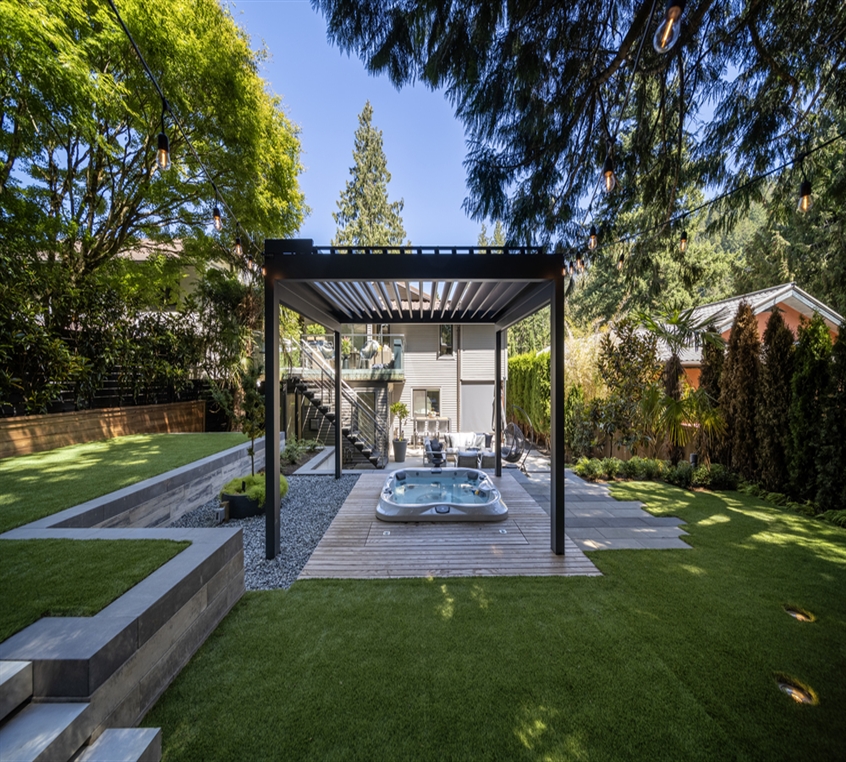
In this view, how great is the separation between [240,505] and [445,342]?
11304 mm

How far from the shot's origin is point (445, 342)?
51.6 ft

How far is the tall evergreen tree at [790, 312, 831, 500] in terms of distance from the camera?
6328mm

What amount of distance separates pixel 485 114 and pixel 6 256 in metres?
7.07

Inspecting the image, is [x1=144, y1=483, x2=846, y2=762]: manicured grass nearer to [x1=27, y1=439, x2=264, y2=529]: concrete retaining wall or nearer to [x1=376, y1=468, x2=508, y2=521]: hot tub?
[x1=376, y1=468, x2=508, y2=521]: hot tub

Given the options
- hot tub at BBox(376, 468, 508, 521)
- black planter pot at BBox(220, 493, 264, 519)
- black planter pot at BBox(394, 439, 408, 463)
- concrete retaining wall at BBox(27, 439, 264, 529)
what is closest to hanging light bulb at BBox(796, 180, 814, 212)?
hot tub at BBox(376, 468, 508, 521)

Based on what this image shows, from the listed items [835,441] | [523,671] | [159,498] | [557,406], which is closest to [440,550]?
[523,671]

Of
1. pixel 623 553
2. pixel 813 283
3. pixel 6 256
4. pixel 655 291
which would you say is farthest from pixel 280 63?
pixel 813 283

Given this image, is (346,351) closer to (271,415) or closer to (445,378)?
(445,378)

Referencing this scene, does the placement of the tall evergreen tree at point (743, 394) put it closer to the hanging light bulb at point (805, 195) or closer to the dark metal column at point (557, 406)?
the hanging light bulb at point (805, 195)

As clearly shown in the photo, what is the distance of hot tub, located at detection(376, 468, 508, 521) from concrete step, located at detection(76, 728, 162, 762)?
368cm

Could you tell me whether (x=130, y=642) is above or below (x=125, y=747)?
above

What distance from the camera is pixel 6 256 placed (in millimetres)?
5559

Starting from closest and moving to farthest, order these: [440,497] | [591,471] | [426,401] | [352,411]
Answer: [440,497]
[591,471]
[352,411]
[426,401]

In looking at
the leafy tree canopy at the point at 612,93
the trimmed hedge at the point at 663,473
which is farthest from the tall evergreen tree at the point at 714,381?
the leafy tree canopy at the point at 612,93
